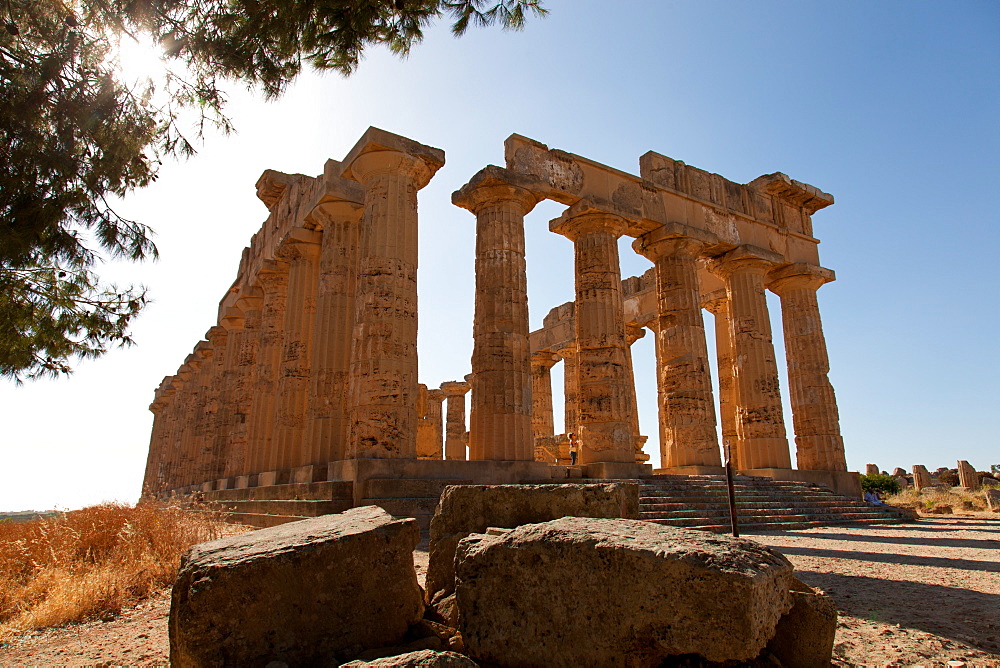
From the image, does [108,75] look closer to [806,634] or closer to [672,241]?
[806,634]

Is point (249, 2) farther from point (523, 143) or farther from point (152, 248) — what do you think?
point (523, 143)

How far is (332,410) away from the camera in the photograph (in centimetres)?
1256

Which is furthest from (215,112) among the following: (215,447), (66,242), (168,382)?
(168,382)

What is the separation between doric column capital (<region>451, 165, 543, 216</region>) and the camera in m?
14.2

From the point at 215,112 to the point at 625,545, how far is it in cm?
658

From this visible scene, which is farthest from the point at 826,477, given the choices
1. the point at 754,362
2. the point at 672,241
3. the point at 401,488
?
the point at 401,488

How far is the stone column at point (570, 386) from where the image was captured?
24125 mm

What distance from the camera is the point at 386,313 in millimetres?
11273

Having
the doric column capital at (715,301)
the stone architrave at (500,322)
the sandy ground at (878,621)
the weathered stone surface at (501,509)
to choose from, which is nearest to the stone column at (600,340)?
the stone architrave at (500,322)

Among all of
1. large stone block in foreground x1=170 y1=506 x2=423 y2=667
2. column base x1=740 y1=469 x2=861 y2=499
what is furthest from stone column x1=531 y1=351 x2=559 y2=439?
large stone block in foreground x1=170 y1=506 x2=423 y2=667

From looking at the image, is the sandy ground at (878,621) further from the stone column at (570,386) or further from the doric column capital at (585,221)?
the stone column at (570,386)

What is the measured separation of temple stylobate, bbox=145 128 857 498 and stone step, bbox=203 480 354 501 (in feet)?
1.13

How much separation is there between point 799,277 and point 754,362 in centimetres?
402

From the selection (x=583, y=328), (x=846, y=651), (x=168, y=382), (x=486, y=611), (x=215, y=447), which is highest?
(x=168, y=382)
